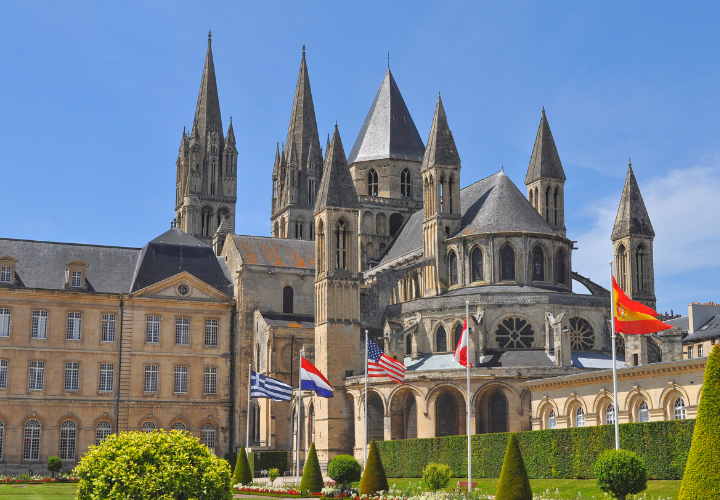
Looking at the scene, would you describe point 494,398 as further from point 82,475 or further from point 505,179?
point 82,475

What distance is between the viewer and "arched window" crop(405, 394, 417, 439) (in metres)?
59.9

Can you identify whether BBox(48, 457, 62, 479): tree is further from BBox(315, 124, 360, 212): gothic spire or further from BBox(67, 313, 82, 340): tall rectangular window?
BBox(315, 124, 360, 212): gothic spire

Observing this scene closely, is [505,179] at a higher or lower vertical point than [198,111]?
lower

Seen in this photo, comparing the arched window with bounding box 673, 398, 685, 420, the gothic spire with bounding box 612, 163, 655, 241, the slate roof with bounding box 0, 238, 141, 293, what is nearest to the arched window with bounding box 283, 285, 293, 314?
the slate roof with bounding box 0, 238, 141, 293

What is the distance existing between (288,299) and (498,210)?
17.4 meters

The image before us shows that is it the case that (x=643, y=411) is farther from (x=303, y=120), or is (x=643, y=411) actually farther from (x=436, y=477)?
(x=303, y=120)

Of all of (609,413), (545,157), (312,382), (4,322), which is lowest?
(609,413)

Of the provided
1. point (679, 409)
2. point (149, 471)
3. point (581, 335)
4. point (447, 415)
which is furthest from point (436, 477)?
point (581, 335)

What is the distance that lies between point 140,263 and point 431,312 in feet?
72.5

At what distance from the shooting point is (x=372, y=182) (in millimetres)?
90812

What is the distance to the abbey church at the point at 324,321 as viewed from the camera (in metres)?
61.4

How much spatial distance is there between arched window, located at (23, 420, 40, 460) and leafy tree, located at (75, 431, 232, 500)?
148 feet

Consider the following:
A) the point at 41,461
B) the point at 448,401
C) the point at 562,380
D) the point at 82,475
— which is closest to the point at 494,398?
the point at 448,401

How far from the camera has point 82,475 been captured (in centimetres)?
2388
